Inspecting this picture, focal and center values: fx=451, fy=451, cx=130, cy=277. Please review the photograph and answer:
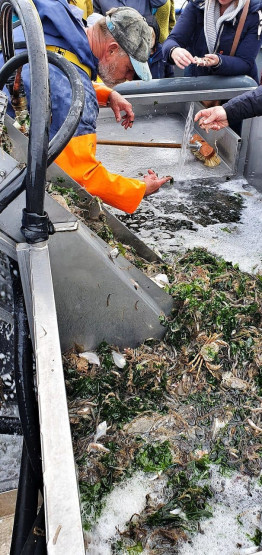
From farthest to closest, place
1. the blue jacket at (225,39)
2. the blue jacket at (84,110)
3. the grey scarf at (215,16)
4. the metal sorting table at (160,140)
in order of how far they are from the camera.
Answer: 1. the blue jacket at (225,39)
2. the grey scarf at (215,16)
3. the metal sorting table at (160,140)
4. the blue jacket at (84,110)

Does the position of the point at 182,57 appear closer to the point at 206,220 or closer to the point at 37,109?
the point at 206,220

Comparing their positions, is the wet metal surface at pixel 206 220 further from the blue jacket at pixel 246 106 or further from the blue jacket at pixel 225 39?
the blue jacket at pixel 225 39

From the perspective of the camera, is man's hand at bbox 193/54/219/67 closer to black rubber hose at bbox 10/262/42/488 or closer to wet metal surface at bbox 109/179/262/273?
wet metal surface at bbox 109/179/262/273

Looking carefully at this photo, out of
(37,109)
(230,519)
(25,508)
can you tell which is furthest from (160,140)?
(25,508)

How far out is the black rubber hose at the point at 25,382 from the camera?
1.37m

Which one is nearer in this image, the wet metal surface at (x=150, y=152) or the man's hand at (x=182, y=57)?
the wet metal surface at (x=150, y=152)

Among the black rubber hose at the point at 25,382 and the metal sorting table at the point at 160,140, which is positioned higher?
the black rubber hose at the point at 25,382

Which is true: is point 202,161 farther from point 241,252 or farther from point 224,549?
point 224,549

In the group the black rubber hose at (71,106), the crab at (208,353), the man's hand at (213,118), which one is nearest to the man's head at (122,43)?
the man's hand at (213,118)

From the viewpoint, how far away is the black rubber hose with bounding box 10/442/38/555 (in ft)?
4.23

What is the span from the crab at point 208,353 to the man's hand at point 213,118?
117 inches

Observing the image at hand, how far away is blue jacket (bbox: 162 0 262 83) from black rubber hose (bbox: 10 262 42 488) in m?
4.89

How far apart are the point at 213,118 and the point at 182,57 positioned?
58.3 inches

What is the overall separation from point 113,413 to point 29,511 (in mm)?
568
